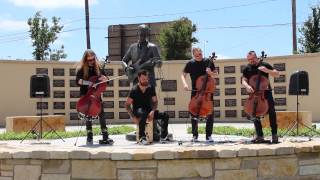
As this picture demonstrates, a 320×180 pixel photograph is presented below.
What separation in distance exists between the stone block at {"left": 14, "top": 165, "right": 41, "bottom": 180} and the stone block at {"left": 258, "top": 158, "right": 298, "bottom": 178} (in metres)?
2.97

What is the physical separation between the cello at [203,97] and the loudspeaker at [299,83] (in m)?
4.11

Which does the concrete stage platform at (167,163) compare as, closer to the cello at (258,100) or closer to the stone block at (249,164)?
the stone block at (249,164)

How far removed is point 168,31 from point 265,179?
90.7 feet

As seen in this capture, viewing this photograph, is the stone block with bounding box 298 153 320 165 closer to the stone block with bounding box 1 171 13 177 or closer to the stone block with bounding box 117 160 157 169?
the stone block with bounding box 117 160 157 169

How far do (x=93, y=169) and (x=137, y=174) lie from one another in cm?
59

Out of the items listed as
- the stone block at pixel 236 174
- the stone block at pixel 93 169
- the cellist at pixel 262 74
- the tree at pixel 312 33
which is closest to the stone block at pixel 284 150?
the stone block at pixel 236 174

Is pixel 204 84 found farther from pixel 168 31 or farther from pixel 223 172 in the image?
pixel 168 31

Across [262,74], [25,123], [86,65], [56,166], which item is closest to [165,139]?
[86,65]

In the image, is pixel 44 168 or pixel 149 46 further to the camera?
pixel 149 46

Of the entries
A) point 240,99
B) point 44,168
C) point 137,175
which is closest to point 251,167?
point 137,175

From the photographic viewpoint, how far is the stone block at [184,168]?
7.11m

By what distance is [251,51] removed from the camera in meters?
8.73

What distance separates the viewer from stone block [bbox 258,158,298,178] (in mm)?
7355

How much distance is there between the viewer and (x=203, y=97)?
28.9 feet
